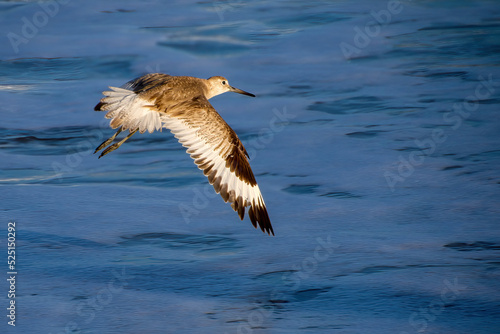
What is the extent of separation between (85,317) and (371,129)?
3.53 meters

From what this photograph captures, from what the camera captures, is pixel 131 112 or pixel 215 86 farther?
pixel 215 86

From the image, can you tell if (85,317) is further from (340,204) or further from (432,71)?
(432,71)

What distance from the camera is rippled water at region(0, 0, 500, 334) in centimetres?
403

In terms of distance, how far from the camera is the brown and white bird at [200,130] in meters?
4.83

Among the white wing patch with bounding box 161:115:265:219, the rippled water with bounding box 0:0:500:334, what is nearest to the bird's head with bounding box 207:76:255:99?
the rippled water with bounding box 0:0:500:334

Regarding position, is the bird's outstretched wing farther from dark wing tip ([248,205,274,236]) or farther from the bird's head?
the bird's head

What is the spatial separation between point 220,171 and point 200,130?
283mm

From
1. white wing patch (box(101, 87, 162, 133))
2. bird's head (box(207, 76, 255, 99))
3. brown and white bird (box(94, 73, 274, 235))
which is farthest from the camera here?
bird's head (box(207, 76, 255, 99))

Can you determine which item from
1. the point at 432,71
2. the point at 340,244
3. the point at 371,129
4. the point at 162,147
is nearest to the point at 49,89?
the point at 162,147

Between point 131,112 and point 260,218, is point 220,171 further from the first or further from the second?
point 131,112

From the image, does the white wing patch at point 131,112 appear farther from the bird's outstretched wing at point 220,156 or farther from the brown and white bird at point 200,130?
the bird's outstretched wing at point 220,156

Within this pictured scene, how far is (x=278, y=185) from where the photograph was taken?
18.8 feet

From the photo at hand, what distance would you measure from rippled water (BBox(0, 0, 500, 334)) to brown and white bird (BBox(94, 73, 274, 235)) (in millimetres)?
278

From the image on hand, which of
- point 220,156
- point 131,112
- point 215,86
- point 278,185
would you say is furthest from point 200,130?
point 215,86
